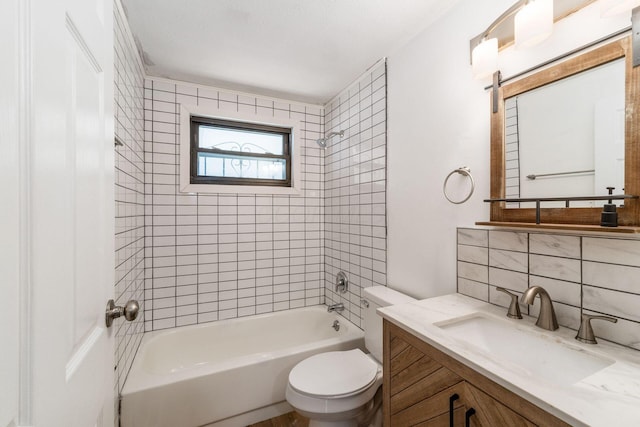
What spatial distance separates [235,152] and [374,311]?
177cm

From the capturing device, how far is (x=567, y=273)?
0.97 metres

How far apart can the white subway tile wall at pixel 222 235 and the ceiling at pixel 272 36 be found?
0.30 meters

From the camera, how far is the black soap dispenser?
812 mm

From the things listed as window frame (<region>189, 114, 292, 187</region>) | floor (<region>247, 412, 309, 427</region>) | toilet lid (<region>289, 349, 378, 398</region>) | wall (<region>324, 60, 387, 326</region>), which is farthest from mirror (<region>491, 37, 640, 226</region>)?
window frame (<region>189, 114, 292, 187</region>)

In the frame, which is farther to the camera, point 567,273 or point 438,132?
point 438,132

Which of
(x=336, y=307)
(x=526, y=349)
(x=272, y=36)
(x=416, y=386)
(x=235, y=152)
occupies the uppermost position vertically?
(x=272, y=36)

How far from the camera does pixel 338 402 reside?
52.9 inches

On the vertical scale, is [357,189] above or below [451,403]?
above

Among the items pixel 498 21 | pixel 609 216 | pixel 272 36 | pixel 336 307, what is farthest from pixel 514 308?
pixel 272 36

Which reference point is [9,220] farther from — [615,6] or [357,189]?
[357,189]

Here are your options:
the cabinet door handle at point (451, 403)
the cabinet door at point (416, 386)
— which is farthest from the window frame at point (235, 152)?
the cabinet door handle at point (451, 403)

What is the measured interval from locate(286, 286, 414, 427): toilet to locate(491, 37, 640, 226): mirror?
0.85 metres

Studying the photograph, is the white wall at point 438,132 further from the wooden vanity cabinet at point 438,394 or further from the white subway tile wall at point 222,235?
the white subway tile wall at point 222,235

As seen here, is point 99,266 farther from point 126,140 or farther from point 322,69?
point 322,69
